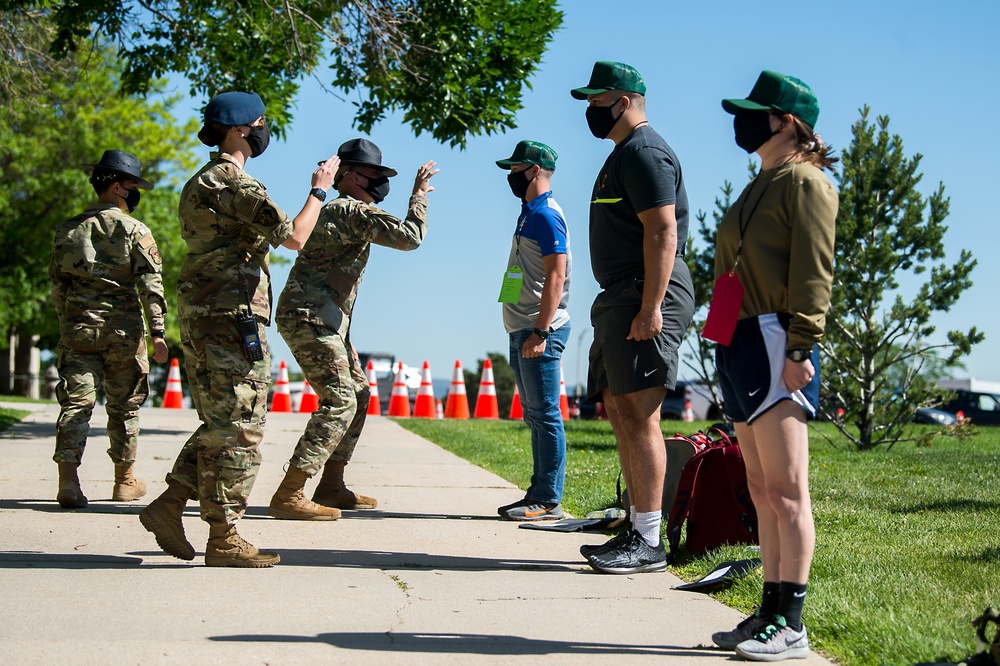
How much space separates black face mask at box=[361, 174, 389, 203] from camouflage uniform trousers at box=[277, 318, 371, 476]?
0.87 metres

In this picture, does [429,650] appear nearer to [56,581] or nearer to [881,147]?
[56,581]

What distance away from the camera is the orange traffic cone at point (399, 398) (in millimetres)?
19891

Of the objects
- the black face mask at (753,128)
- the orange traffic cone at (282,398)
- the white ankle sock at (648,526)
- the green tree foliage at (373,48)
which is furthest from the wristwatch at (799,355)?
the orange traffic cone at (282,398)

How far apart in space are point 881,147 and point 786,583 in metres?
9.61

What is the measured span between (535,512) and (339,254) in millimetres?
1931

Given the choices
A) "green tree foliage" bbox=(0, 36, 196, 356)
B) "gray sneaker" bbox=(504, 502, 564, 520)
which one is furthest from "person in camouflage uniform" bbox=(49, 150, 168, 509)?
"green tree foliage" bbox=(0, 36, 196, 356)

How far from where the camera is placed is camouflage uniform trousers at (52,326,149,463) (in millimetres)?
6609

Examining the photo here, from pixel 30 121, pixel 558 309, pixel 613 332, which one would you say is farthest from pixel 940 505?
pixel 30 121

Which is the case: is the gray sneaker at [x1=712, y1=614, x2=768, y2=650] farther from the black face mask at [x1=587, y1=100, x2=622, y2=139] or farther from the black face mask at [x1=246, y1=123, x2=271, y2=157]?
the black face mask at [x1=246, y1=123, x2=271, y2=157]

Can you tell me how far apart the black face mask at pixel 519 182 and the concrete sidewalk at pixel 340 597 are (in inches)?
78.8

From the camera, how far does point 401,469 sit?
9.42 meters

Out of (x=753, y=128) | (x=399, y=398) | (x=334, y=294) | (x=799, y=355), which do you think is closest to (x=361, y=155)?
(x=334, y=294)

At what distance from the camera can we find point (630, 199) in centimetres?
501

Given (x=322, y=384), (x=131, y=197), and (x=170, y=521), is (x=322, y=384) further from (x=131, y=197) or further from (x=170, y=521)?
(x=131, y=197)
